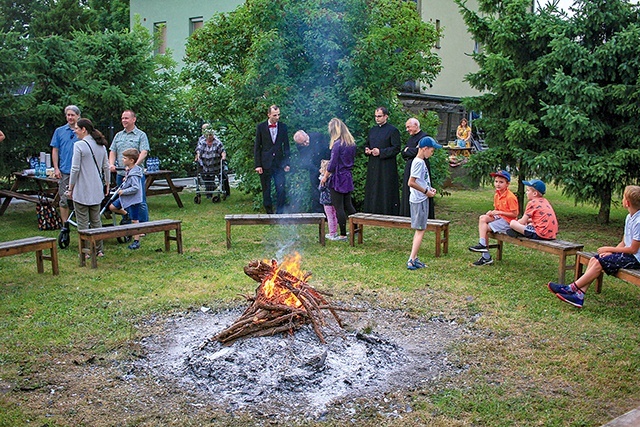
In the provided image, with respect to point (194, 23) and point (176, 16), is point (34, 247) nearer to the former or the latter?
point (194, 23)

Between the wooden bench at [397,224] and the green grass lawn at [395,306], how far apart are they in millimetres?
204

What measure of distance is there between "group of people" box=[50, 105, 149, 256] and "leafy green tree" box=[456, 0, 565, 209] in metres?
6.75

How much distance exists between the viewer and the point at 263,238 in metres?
10.4

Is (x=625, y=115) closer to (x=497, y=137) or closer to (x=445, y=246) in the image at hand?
(x=497, y=137)

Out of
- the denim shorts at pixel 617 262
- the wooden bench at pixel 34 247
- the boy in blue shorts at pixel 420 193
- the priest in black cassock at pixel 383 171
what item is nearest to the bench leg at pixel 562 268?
the denim shorts at pixel 617 262

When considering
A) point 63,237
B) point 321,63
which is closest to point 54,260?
point 63,237

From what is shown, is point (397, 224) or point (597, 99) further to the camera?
point (597, 99)

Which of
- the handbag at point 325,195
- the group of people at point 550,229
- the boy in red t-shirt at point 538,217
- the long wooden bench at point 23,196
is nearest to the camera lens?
the group of people at point 550,229

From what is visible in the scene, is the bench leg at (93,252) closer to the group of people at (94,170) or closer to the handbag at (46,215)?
the group of people at (94,170)

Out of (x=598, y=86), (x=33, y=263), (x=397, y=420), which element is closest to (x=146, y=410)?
(x=397, y=420)

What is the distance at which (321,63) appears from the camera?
40.4ft

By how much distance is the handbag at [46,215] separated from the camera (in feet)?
35.5

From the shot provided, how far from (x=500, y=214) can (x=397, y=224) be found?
5.12ft

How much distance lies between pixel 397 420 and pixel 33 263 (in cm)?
638
